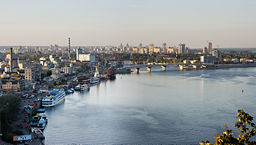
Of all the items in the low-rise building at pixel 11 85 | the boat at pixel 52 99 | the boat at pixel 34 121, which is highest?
the low-rise building at pixel 11 85

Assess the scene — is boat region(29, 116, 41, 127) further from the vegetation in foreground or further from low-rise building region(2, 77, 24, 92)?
low-rise building region(2, 77, 24, 92)

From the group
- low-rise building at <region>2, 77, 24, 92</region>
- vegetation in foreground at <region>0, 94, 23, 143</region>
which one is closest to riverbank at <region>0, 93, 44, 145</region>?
vegetation in foreground at <region>0, 94, 23, 143</region>

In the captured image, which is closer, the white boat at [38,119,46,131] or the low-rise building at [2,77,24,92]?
the white boat at [38,119,46,131]

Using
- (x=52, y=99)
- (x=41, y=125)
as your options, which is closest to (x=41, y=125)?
(x=41, y=125)

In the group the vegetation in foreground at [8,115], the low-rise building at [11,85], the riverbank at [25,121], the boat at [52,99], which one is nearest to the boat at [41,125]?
the riverbank at [25,121]

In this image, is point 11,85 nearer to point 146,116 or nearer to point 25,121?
point 25,121

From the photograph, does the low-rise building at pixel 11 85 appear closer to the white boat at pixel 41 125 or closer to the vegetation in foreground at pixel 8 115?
the vegetation in foreground at pixel 8 115
